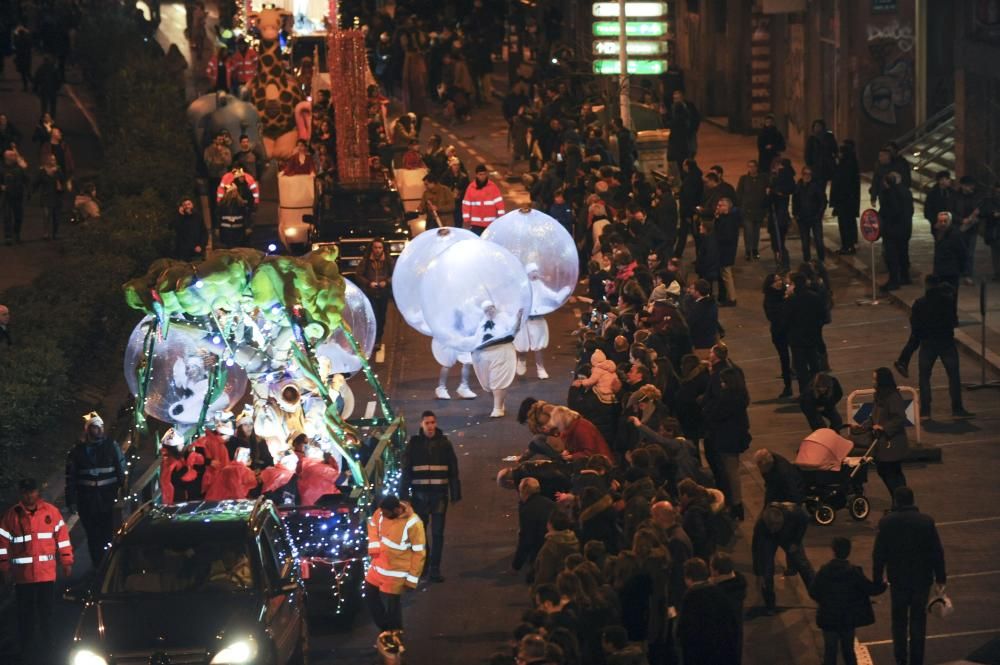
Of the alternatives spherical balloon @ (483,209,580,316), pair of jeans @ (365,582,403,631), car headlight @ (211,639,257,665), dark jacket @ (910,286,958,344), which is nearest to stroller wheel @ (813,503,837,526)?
dark jacket @ (910,286,958,344)

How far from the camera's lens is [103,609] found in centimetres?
1399

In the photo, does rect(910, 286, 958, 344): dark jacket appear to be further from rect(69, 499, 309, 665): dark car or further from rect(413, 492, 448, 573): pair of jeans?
rect(69, 499, 309, 665): dark car

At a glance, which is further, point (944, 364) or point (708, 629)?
point (944, 364)

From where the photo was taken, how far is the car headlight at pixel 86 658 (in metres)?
13.6

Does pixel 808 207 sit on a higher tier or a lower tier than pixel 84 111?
lower

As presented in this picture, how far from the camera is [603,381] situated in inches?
754

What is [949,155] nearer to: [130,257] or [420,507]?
[130,257]

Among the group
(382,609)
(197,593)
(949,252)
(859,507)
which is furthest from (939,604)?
(949,252)

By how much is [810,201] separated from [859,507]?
39.0ft

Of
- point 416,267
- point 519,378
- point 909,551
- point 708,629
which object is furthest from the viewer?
point 519,378

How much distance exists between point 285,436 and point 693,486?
434 centimetres

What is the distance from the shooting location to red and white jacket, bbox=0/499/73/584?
16156mm

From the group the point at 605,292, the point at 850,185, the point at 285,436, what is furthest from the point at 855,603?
the point at 850,185

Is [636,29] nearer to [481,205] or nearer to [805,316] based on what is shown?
[481,205]
